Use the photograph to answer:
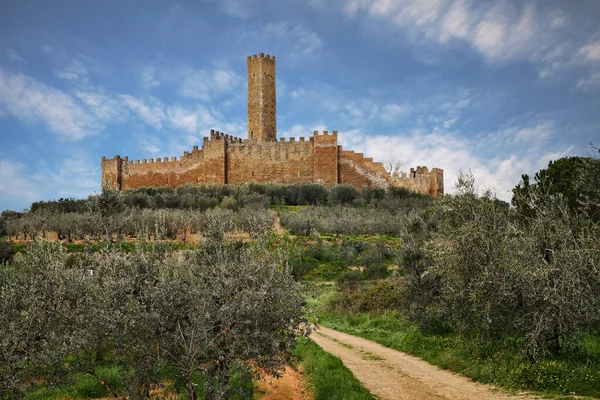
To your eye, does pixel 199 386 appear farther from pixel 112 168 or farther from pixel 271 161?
pixel 112 168

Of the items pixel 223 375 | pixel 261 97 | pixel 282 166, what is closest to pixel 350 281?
pixel 223 375

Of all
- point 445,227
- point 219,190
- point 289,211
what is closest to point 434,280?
point 445,227

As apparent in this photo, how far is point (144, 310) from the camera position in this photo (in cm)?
777

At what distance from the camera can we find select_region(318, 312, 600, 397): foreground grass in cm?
1002

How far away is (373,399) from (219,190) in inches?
1777

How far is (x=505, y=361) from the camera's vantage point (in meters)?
11.3

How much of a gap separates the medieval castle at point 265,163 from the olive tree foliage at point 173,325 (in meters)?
44.5

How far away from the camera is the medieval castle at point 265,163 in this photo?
55625 mm

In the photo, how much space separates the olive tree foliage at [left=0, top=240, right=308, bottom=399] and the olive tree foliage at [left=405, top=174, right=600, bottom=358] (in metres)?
4.52

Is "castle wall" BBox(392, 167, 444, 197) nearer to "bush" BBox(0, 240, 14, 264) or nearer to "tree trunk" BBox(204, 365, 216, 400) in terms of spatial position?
"bush" BBox(0, 240, 14, 264)

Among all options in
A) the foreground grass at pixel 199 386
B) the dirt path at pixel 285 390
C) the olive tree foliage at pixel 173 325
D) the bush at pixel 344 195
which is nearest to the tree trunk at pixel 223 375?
the olive tree foliage at pixel 173 325

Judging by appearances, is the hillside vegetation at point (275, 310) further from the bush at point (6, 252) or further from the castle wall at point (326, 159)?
the castle wall at point (326, 159)

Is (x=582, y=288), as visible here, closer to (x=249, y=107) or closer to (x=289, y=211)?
(x=289, y=211)

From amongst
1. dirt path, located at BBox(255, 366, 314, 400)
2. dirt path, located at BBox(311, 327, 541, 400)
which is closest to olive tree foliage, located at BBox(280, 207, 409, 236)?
dirt path, located at BBox(311, 327, 541, 400)
